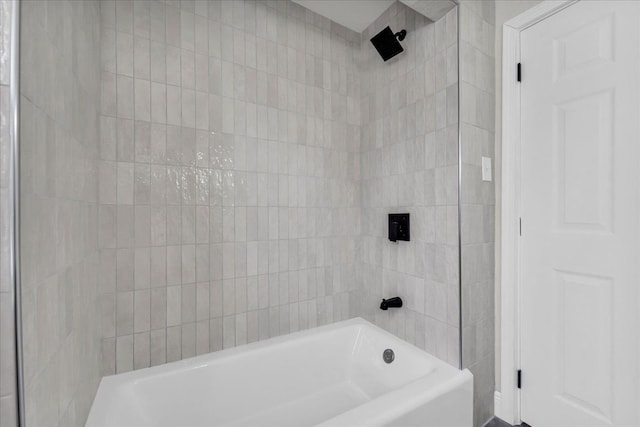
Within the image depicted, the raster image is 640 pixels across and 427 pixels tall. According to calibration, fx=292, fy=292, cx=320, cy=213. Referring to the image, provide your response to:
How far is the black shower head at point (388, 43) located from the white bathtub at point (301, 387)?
1.68 metres

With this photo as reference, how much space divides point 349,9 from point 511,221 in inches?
62.9

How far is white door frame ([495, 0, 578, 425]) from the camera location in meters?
1.51

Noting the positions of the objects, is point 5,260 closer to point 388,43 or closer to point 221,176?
point 221,176

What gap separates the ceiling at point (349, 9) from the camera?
1.80m

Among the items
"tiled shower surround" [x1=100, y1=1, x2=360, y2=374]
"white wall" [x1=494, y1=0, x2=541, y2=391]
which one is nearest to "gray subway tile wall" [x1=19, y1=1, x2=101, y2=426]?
"tiled shower surround" [x1=100, y1=1, x2=360, y2=374]

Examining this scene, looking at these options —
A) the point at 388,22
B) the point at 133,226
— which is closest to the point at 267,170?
the point at 133,226

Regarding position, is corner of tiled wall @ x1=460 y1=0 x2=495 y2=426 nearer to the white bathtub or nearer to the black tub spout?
the white bathtub

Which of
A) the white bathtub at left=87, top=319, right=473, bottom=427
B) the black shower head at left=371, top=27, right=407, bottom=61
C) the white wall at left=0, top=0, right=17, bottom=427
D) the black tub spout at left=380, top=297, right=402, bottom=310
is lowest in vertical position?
the white bathtub at left=87, top=319, right=473, bottom=427

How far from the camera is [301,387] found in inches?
62.8

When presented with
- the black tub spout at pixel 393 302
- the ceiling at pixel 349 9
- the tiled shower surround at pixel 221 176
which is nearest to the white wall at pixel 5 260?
the tiled shower surround at pixel 221 176

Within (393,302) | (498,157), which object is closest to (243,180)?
(393,302)

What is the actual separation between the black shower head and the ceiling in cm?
25

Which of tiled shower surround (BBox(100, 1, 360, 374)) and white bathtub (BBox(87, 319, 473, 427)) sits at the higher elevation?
tiled shower surround (BBox(100, 1, 360, 374))

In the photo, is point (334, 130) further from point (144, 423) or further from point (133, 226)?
point (144, 423)
